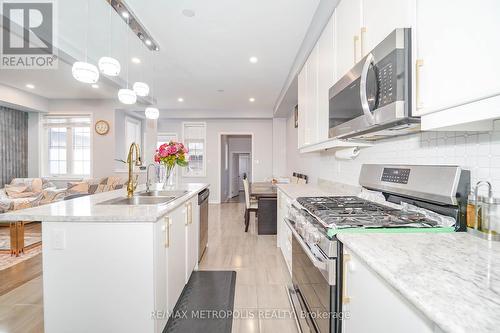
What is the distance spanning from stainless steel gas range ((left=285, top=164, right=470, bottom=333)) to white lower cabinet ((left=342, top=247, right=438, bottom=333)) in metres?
0.06

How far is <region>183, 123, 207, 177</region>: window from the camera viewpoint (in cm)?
748

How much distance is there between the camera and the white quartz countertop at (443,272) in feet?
1.57

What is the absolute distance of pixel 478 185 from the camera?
97cm

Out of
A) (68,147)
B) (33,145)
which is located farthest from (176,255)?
(33,145)

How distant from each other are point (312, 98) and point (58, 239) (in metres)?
2.41

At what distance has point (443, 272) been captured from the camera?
655 mm

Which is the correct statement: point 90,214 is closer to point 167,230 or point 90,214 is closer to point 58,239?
point 58,239

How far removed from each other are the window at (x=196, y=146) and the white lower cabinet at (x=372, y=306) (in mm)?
6755

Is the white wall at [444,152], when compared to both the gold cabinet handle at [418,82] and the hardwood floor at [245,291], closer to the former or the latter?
the gold cabinet handle at [418,82]

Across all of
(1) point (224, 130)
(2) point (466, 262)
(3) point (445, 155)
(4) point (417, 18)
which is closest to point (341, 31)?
(4) point (417, 18)

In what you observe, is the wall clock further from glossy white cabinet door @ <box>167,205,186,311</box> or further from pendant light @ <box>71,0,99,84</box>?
glossy white cabinet door @ <box>167,205,186,311</box>

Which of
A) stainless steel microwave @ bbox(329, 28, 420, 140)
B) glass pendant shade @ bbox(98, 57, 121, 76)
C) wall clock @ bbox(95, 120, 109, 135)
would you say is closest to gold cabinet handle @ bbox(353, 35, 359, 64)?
stainless steel microwave @ bbox(329, 28, 420, 140)

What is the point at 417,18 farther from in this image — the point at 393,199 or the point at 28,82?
the point at 28,82

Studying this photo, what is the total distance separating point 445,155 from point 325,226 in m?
Result: 0.73
